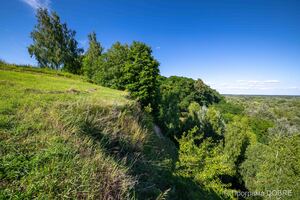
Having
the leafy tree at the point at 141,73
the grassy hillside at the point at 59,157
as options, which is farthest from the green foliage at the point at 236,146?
the grassy hillside at the point at 59,157

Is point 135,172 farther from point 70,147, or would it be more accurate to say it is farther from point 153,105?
point 153,105

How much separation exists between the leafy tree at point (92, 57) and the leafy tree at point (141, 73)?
6735mm

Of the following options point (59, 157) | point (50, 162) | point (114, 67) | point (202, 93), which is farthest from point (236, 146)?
point (202, 93)

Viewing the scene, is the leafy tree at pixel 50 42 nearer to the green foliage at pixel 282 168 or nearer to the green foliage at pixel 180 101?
the green foliage at pixel 180 101

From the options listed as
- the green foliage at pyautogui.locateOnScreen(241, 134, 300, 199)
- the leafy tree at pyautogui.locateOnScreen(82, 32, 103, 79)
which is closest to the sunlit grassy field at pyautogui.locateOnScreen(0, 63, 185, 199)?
the green foliage at pyautogui.locateOnScreen(241, 134, 300, 199)

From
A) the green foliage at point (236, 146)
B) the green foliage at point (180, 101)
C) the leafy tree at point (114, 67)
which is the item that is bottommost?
the green foliage at point (236, 146)

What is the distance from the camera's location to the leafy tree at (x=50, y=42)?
26141 millimetres

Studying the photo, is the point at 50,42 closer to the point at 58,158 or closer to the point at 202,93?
the point at 58,158

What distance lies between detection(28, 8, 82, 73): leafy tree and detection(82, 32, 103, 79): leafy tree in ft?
11.0

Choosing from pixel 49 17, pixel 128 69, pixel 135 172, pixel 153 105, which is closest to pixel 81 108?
pixel 135 172

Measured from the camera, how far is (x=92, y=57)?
2786 centimetres

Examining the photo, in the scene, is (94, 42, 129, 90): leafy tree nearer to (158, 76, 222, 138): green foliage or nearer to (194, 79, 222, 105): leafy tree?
(158, 76, 222, 138): green foliage

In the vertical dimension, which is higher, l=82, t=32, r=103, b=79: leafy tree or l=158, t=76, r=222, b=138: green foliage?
l=82, t=32, r=103, b=79: leafy tree

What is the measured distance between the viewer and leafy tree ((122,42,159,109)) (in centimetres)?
1966
